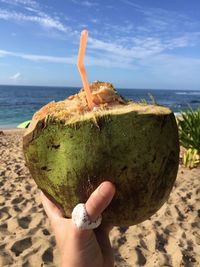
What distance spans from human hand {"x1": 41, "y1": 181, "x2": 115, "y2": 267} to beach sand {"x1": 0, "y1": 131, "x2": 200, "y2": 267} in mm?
2422

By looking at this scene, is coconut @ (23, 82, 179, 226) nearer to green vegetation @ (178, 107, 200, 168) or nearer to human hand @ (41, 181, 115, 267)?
human hand @ (41, 181, 115, 267)

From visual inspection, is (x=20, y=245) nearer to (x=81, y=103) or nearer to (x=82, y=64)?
(x=81, y=103)

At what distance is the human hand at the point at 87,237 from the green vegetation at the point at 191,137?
5858 mm

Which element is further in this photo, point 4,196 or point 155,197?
point 4,196

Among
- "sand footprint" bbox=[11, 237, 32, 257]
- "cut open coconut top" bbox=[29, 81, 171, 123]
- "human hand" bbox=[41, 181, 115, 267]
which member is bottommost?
"sand footprint" bbox=[11, 237, 32, 257]

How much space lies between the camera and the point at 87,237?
1507 millimetres

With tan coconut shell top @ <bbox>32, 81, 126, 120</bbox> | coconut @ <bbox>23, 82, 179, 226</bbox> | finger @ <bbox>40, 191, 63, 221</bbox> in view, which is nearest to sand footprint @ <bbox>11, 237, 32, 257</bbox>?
finger @ <bbox>40, 191, 63, 221</bbox>

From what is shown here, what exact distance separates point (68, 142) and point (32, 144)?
180 millimetres

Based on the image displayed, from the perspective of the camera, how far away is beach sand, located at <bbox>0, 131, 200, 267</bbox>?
4051 mm

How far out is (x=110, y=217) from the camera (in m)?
1.51

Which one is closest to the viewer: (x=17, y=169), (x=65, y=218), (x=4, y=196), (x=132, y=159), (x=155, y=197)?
(x=132, y=159)

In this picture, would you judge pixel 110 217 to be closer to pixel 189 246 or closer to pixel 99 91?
pixel 99 91

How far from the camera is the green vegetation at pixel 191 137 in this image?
7316 mm

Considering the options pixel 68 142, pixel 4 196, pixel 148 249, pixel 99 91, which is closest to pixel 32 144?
pixel 68 142
